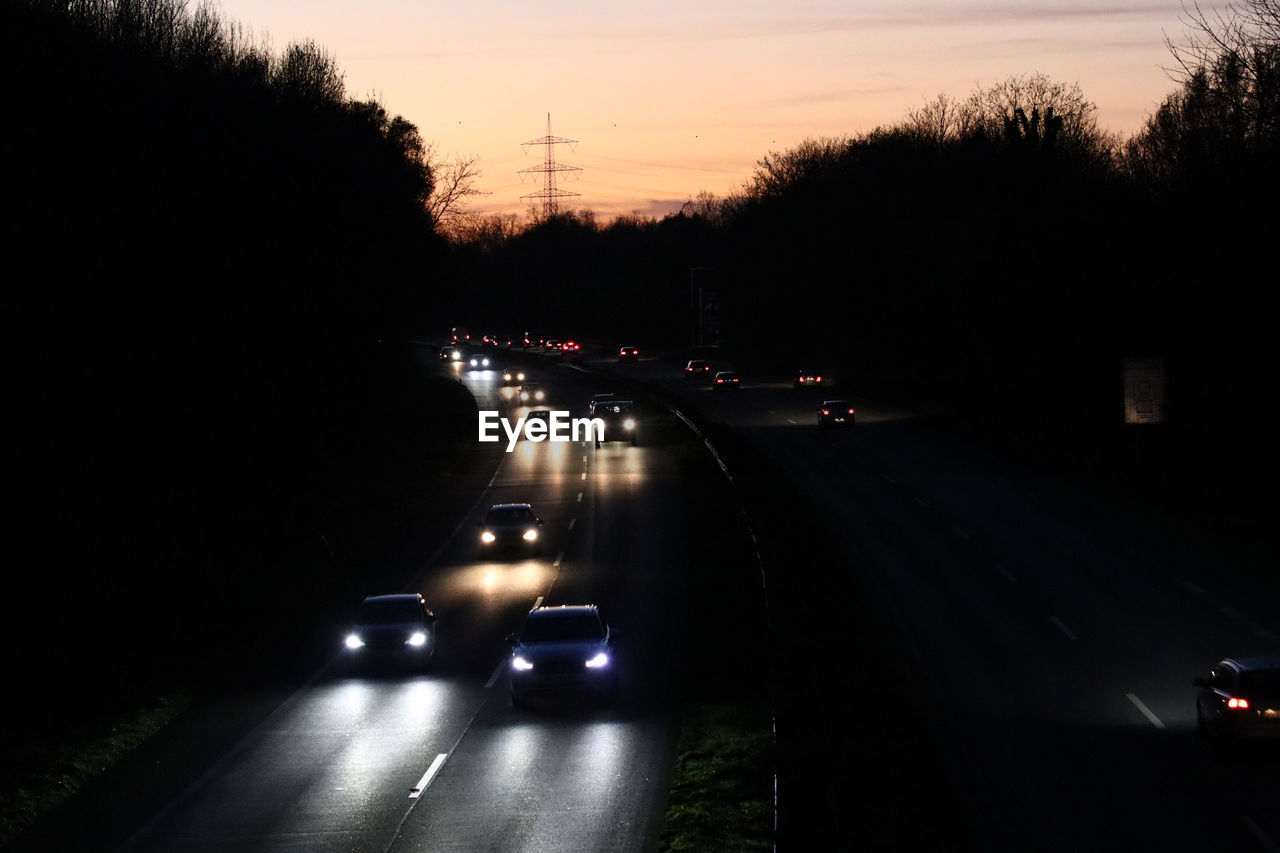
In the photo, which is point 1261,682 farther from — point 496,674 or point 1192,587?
point 1192,587

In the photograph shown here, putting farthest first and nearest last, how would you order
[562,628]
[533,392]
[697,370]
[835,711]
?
[697,370] < [533,392] < [562,628] < [835,711]

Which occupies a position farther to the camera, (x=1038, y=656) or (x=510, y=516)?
(x=510, y=516)

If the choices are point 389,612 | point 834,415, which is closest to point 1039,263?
point 834,415

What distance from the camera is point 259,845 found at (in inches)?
673

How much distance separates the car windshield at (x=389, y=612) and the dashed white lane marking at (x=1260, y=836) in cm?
1651

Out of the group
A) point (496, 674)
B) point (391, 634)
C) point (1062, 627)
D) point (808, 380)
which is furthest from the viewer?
point (808, 380)

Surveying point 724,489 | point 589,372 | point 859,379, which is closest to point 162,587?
point 724,489

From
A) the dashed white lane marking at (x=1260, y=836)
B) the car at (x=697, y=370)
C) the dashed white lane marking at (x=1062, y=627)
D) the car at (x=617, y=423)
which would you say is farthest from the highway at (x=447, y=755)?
the car at (x=697, y=370)

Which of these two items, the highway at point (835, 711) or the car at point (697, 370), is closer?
the highway at point (835, 711)

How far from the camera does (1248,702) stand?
19844 mm

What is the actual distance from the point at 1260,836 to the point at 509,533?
2956 centimetres

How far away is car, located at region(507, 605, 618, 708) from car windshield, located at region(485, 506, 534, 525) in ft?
61.9

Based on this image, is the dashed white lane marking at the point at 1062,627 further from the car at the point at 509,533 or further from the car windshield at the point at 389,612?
the car at the point at 509,533

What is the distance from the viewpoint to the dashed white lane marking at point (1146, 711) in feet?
74.4
